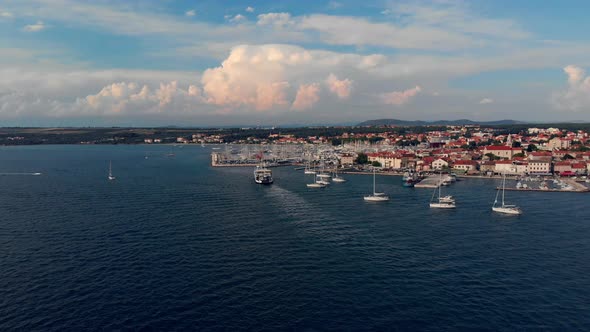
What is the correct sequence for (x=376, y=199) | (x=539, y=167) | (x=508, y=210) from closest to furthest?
1. (x=508, y=210)
2. (x=376, y=199)
3. (x=539, y=167)

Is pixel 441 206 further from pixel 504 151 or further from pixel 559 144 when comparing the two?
pixel 559 144

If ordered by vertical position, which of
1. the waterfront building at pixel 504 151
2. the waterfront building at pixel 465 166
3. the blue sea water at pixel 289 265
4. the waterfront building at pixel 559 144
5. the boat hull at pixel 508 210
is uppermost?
the waterfront building at pixel 559 144

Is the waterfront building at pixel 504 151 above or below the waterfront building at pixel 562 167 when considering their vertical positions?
above

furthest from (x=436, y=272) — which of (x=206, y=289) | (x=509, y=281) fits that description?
(x=206, y=289)

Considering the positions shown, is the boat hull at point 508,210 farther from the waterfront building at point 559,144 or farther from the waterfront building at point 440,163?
the waterfront building at point 559,144

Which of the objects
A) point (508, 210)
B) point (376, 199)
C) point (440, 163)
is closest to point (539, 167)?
point (440, 163)

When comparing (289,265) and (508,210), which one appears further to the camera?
(508,210)

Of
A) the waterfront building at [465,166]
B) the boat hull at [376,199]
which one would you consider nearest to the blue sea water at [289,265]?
the boat hull at [376,199]

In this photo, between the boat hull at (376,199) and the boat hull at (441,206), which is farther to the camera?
the boat hull at (376,199)

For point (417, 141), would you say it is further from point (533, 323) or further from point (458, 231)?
point (533, 323)
